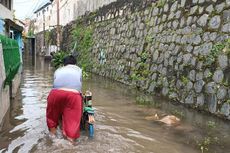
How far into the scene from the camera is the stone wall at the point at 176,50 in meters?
10.0

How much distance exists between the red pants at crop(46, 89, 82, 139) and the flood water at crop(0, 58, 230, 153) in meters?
0.25

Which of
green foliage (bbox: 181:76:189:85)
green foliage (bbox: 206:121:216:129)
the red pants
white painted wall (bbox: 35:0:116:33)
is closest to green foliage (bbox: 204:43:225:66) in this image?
green foliage (bbox: 181:76:189:85)

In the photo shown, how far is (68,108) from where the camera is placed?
272 inches

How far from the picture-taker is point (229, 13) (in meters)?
10.2

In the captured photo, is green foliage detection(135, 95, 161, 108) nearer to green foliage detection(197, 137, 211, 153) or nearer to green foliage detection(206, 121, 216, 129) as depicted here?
green foliage detection(206, 121, 216, 129)

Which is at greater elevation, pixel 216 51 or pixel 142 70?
pixel 216 51

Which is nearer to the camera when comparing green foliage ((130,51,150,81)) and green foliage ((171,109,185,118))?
green foliage ((171,109,185,118))

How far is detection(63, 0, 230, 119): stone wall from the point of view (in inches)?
396

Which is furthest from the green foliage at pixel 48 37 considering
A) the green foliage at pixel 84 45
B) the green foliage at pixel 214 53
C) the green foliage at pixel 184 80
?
the green foliage at pixel 214 53

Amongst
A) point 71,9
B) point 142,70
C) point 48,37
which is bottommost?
point 142,70

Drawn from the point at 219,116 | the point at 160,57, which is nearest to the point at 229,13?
the point at 219,116

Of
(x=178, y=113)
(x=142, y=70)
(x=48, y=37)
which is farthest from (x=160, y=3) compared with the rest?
(x=48, y=37)

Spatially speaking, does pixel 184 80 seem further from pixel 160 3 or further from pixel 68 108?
pixel 68 108

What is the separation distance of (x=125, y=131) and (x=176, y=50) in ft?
17.2
